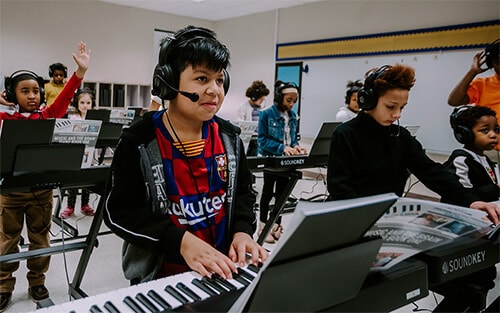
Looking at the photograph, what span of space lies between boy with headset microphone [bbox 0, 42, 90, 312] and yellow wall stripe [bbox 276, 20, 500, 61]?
470cm

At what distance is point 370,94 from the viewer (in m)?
1.61

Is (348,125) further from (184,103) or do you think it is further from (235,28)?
(235,28)

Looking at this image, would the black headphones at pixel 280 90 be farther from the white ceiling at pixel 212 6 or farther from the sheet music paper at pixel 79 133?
the white ceiling at pixel 212 6

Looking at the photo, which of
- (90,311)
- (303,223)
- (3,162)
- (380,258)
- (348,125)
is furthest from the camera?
(3,162)

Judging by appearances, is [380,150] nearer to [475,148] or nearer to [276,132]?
[475,148]

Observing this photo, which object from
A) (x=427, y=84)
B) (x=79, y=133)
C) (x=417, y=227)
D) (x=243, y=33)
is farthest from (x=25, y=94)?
(x=243, y=33)

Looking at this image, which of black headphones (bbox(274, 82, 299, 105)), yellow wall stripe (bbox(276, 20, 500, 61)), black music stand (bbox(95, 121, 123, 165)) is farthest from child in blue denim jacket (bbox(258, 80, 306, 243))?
yellow wall stripe (bbox(276, 20, 500, 61))

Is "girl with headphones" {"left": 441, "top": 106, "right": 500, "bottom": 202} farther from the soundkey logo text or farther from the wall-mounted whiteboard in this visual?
the wall-mounted whiteboard

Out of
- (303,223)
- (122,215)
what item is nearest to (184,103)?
(122,215)

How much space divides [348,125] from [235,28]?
738 centimetres

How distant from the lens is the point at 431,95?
17.4 feet

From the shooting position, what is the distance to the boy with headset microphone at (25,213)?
225 centimetres

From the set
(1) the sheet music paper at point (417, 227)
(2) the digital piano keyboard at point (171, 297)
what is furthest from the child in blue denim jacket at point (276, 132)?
(2) the digital piano keyboard at point (171, 297)

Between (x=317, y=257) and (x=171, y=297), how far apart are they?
0.33 m
